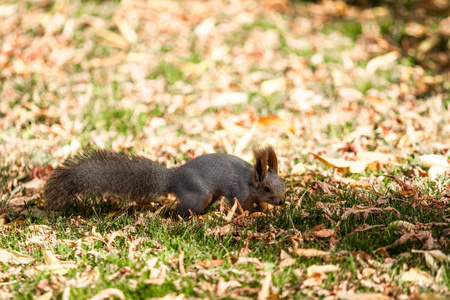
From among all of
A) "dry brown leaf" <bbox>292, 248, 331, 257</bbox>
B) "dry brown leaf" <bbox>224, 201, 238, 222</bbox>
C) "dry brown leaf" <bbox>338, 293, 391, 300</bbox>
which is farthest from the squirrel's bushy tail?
"dry brown leaf" <bbox>338, 293, 391, 300</bbox>

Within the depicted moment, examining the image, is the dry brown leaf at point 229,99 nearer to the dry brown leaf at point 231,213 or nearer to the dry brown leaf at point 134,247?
the dry brown leaf at point 231,213

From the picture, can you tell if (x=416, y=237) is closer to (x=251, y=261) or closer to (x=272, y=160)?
(x=251, y=261)

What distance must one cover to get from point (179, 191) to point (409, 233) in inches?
54.9

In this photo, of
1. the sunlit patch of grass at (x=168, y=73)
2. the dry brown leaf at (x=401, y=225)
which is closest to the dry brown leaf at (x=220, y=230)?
the dry brown leaf at (x=401, y=225)

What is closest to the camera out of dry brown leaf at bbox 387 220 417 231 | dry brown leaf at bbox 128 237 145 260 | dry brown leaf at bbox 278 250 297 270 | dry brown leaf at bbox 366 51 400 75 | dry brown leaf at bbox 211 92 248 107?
dry brown leaf at bbox 278 250 297 270

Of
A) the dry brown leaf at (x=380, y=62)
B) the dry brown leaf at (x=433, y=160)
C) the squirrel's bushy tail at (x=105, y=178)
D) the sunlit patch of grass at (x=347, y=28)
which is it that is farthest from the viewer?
the sunlit patch of grass at (x=347, y=28)

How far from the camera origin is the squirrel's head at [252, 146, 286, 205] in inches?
131

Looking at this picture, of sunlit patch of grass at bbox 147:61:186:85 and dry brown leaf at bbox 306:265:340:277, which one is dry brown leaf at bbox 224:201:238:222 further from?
sunlit patch of grass at bbox 147:61:186:85

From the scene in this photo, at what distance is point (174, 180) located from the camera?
3.37m

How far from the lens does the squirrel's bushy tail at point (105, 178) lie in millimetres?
3246

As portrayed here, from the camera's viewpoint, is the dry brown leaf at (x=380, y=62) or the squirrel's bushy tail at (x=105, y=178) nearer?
the squirrel's bushy tail at (x=105, y=178)

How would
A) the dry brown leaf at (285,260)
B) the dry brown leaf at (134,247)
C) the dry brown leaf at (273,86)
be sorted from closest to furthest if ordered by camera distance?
the dry brown leaf at (285,260), the dry brown leaf at (134,247), the dry brown leaf at (273,86)

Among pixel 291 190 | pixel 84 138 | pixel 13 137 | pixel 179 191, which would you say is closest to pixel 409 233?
pixel 291 190

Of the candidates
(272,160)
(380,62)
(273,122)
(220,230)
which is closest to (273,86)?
(273,122)
